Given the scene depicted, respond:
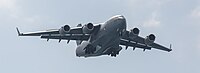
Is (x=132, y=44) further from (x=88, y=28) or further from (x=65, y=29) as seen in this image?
(x=65, y=29)

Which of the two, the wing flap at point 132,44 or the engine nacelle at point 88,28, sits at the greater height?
the engine nacelle at point 88,28

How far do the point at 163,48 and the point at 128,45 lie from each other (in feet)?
16.2

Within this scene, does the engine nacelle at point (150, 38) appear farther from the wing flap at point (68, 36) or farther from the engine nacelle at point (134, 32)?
the wing flap at point (68, 36)

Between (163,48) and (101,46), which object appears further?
(163,48)

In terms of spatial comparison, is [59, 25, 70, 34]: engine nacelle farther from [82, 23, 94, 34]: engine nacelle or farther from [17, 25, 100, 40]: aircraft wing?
[82, 23, 94, 34]: engine nacelle

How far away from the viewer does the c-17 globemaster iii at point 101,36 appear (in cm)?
5575

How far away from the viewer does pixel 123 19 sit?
55.2 metres

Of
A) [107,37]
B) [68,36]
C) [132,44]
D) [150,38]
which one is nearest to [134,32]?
[150,38]

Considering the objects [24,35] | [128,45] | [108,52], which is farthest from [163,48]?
[24,35]

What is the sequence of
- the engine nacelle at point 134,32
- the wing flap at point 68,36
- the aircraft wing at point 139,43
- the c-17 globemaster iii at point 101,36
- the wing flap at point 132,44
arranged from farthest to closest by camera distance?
the wing flap at point 132,44
the aircraft wing at point 139,43
the wing flap at point 68,36
the engine nacelle at point 134,32
the c-17 globemaster iii at point 101,36

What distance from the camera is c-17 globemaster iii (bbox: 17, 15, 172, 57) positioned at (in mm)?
55750

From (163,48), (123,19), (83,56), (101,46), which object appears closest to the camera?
(123,19)

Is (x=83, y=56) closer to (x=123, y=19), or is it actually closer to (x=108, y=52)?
(x=108, y=52)

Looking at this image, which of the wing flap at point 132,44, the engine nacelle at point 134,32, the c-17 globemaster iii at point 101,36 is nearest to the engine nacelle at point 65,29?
the c-17 globemaster iii at point 101,36
